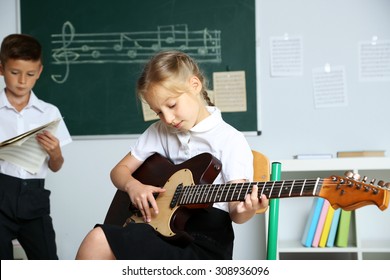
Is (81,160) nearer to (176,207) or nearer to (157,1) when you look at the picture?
(157,1)

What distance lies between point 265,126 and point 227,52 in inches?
19.7

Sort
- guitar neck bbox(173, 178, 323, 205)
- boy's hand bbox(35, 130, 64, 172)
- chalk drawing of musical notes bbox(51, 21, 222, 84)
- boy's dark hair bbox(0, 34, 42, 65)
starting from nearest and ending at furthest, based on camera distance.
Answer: guitar neck bbox(173, 178, 323, 205), boy's hand bbox(35, 130, 64, 172), boy's dark hair bbox(0, 34, 42, 65), chalk drawing of musical notes bbox(51, 21, 222, 84)

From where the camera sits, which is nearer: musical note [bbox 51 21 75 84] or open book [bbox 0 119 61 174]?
open book [bbox 0 119 61 174]

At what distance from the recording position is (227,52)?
11.1 feet

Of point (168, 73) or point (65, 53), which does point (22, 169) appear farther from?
point (65, 53)

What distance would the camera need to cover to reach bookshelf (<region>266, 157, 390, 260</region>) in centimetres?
297

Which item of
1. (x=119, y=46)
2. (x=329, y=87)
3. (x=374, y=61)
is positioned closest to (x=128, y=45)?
(x=119, y=46)

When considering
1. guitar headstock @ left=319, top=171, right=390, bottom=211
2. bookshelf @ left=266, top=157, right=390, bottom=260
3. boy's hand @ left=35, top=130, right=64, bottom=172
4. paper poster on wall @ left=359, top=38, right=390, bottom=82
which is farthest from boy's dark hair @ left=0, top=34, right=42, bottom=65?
paper poster on wall @ left=359, top=38, right=390, bottom=82

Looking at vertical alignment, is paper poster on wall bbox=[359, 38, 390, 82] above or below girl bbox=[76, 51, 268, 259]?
above

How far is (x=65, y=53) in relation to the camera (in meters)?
3.54

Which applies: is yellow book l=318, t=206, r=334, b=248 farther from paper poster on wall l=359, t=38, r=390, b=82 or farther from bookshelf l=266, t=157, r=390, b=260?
paper poster on wall l=359, t=38, r=390, b=82

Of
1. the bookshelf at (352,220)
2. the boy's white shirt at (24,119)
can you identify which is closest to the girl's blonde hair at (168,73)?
the boy's white shirt at (24,119)

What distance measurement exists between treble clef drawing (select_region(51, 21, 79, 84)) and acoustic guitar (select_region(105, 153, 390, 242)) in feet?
5.95
